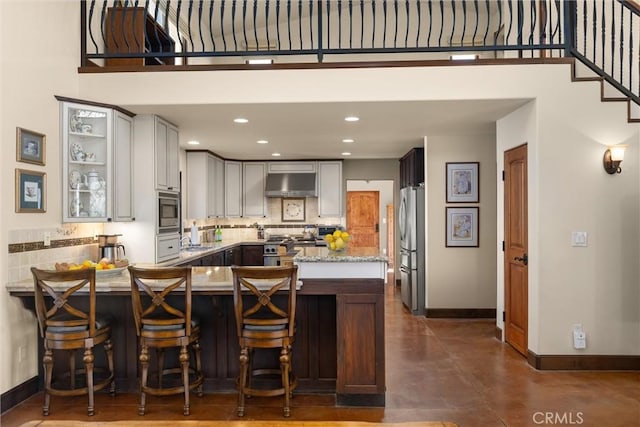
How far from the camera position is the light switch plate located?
4164 mm

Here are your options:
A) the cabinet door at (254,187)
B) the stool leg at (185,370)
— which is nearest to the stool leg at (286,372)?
the stool leg at (185,370)

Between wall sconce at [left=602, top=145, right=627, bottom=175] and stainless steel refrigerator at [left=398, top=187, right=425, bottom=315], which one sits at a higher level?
wall sconce at [left=602, top=145, right=627, bottom=175]

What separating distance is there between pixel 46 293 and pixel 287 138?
12.1 ft

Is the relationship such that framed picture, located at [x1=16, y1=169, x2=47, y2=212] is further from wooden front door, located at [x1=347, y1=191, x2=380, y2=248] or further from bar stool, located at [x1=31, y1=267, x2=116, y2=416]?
wooden front door, located at [x1=347, y1=191, x2=380, y2=248]

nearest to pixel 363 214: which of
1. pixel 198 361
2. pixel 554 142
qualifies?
pixel 554 142

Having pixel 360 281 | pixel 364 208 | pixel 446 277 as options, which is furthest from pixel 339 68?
pixel 364 208

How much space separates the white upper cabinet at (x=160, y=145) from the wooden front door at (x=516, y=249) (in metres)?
3.64

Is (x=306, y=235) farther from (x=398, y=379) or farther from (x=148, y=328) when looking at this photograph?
(x=148, y=328)

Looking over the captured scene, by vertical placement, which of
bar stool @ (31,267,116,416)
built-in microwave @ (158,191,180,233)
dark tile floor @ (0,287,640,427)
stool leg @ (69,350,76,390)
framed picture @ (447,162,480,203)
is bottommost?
dark tile floor @ (0,287,640,427)

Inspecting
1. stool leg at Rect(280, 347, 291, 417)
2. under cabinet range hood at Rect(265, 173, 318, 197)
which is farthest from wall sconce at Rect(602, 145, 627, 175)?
under cabinet range hood at Rect(265, 173, 318, 197)

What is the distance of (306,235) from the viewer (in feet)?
28.6

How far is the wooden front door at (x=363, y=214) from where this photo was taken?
1178cm

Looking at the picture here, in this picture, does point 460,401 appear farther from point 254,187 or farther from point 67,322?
point 254,187

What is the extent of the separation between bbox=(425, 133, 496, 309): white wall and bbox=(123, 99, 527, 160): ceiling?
31cm
